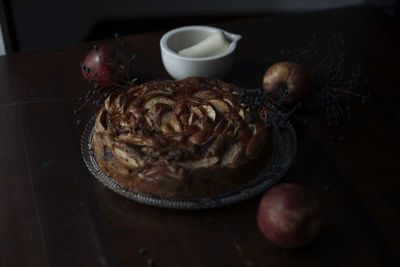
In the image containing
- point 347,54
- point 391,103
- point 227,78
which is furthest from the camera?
point 347,54

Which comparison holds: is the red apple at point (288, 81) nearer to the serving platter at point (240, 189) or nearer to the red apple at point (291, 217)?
the serving platter at point (240, 189)

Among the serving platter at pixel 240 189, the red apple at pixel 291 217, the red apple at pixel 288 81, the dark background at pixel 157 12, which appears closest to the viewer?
the red apple at pixel 291 217

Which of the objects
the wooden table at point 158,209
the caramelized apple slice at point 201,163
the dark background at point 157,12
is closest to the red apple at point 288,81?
the wooden table at point 158,209

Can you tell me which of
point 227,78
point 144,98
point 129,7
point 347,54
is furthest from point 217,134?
point 129,7

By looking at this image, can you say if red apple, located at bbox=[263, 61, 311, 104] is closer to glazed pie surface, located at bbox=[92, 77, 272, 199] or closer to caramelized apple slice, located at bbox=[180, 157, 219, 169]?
glazed pie surface, located at bbox=[92, 77, 272, 199]

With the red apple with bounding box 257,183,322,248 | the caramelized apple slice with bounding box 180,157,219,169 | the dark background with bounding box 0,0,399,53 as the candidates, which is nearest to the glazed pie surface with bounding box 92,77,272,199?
the caramelized apple slice with bounding box 180,157,219,169

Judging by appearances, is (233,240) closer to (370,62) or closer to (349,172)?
(349,172)

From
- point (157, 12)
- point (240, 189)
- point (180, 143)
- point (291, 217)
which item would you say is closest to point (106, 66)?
point (180, 143)
